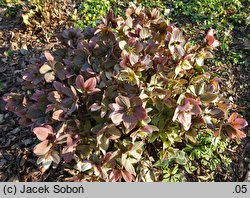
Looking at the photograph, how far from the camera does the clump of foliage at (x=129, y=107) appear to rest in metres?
2.49

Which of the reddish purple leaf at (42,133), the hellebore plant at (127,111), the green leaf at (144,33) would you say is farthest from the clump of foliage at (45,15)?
the hellebore plant at (127,111)

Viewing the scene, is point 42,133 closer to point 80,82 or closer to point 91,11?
point 80,82

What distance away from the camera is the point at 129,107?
2.42 meters

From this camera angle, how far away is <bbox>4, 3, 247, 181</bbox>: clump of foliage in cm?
249

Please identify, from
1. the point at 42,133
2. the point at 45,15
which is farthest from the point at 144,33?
the point at 45,15

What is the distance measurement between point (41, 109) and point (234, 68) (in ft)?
6.50

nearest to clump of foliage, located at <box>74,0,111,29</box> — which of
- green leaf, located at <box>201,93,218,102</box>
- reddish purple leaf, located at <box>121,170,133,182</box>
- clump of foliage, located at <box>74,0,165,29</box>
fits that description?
clump of foliage, located at <box>74,0,165,29</box>

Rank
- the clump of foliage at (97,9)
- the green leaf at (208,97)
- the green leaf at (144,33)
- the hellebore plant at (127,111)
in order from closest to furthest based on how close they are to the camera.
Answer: the hellebore plant at (127,111) → the green leaf at (208,97) → the green leaf at (144,33) → the clump of foliage at (97,9)

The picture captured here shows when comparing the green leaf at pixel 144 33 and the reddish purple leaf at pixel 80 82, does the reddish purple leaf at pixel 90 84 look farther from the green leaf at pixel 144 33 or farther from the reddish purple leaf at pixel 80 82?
A: the green leaf at pixel 144 33

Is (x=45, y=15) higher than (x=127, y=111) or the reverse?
the reverse

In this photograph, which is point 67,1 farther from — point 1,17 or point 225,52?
point 225,52

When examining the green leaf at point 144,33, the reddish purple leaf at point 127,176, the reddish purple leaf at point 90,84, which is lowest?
Result: the reddish purple leaf at point 127,176

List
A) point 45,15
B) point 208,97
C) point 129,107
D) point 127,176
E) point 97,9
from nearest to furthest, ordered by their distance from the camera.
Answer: point 129,107 → point 127,176 → point 208,97 → point 45,15 → point 97,9

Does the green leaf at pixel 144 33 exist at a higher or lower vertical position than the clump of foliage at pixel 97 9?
higher
